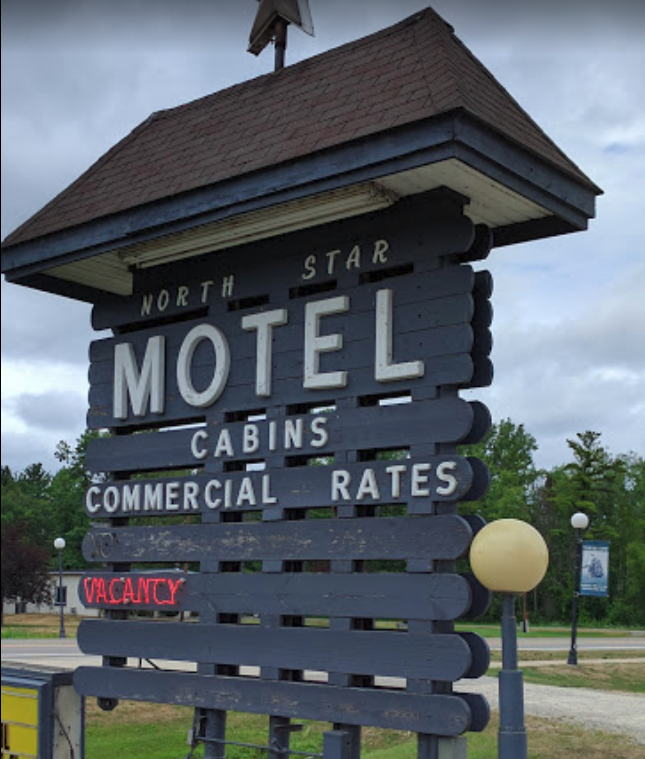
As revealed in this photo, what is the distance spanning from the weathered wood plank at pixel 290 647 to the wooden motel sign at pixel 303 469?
14mm

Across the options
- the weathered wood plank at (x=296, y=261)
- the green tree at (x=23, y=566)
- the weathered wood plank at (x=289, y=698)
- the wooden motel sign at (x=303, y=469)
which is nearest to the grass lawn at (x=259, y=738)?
the weathered wood plank at (x=289, y=698)

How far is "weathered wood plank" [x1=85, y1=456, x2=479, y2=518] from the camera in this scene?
643 cm

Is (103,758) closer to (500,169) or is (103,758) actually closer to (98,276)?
(98,276)

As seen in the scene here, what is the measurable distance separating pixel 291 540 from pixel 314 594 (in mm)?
409

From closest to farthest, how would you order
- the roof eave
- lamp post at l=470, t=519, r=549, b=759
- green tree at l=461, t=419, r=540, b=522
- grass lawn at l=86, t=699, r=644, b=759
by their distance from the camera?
1. lamp post at l=470, t=519, r=549, b=759
2. the roof eave
3. grass lawn at l=86, t=699, r=644, b=759
4. green tree at l=461, t=419, r=540, b=522

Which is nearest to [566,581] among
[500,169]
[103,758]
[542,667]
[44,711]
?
[542,667]

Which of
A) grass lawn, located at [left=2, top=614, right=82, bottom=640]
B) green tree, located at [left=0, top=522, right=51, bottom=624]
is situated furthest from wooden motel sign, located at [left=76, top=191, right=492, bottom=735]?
green tree, located at [left=0, top=522, right=51, bottom=624]

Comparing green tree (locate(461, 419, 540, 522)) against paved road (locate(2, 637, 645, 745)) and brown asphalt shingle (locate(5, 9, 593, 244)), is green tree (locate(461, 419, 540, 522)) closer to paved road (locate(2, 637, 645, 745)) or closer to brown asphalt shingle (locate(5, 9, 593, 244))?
paved road (locate(2, 637, 645, 745))

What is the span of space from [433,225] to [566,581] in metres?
16.0

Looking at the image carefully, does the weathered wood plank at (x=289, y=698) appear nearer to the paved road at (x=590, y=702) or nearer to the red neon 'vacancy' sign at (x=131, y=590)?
the red neon 'vacancy' sign at (x=131, y=590)

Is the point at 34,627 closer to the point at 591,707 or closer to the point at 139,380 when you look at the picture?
the point at 591,707

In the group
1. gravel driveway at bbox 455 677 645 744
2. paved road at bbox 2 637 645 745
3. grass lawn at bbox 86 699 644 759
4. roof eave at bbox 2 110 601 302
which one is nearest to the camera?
roof eave at bbox 2 110 601 302

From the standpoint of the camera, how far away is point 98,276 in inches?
349

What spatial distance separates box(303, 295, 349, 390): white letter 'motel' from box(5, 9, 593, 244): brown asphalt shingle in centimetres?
101
